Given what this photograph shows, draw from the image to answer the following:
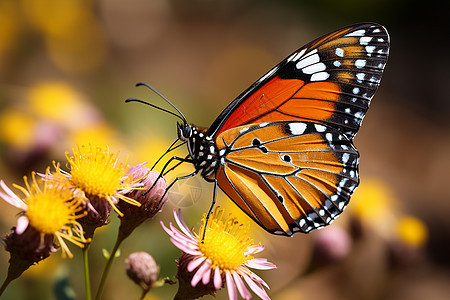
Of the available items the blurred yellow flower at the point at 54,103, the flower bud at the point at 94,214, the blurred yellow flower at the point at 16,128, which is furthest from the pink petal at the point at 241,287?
the blurred yellow flower at the point at 54,103

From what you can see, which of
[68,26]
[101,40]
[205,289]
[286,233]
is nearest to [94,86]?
[68,26]

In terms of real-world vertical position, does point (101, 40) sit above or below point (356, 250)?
above

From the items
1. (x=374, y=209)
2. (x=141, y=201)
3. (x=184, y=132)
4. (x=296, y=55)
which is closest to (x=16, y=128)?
(x=184, y=132)

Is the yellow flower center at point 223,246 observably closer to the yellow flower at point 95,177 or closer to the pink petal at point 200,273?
the pink petal at point 200,273

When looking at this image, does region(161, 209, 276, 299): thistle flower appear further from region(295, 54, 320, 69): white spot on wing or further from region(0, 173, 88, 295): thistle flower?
region(295, 54, 320, 69): white spot on wing

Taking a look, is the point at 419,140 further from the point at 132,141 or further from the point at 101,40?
the point at 132,141

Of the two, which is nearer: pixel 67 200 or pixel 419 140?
pixel 67 200
